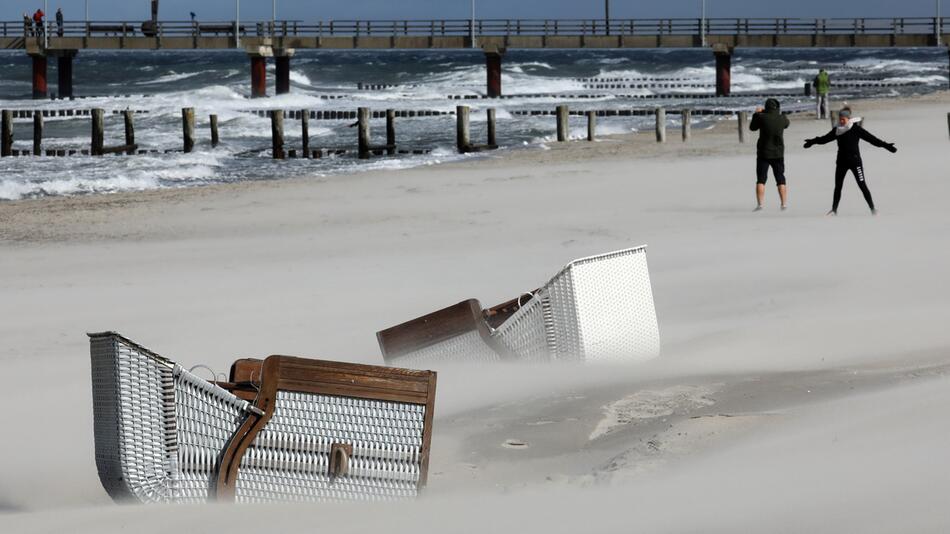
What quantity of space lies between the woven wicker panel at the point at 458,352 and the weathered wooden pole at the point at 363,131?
2140 centimetres

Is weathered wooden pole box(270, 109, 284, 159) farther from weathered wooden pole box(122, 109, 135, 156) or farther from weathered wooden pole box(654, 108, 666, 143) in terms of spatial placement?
weathered wooden pole box(654, 108, 666, 143)

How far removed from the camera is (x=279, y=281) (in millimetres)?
11242

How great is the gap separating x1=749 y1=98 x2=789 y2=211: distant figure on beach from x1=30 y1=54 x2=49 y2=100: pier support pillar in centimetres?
4855

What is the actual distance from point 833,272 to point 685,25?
51309 millimetres

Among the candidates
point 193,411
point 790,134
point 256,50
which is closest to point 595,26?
point 256,50

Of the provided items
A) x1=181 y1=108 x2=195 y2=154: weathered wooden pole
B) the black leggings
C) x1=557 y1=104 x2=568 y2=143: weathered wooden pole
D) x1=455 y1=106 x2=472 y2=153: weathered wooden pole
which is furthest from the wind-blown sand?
x1=181 y1=108 x2=195 y2=154: weathered wooden pole

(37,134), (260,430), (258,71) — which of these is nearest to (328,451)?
(260,430)

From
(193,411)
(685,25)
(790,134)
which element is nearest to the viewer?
(193,411)

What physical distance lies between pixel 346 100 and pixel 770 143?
145ft

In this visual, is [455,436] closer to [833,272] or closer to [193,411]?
[193,411]

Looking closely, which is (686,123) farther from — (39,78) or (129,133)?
(39,78)

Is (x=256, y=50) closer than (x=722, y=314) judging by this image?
No

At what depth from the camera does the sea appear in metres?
26.5

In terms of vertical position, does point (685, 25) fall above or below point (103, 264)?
above
